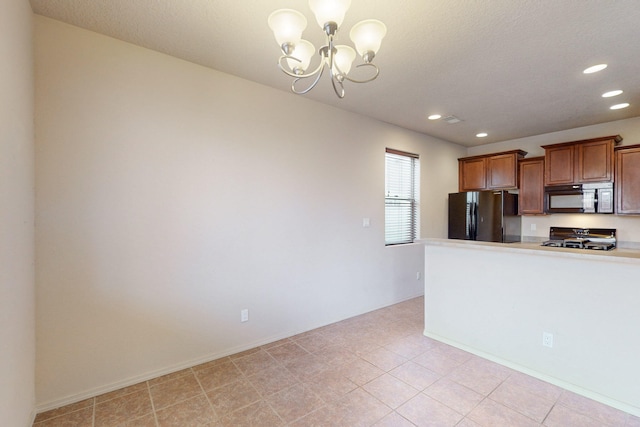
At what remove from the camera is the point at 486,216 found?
4539 millimetres

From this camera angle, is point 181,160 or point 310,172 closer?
point 181,160

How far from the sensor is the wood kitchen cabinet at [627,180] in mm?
3600

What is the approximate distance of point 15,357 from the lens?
1524 millimetres

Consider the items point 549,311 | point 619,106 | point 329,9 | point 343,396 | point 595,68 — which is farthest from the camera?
point 619,106

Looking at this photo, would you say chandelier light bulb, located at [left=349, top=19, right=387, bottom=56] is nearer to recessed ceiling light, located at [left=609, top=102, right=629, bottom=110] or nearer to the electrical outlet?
the electrical outlet

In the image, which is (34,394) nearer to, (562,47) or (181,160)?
(181,160)

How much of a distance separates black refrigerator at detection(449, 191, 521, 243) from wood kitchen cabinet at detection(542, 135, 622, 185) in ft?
2.18

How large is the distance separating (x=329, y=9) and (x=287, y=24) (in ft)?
0.70

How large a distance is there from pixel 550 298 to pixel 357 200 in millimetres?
2202

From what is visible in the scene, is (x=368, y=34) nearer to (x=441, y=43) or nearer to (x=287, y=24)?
(x=287, y=24)

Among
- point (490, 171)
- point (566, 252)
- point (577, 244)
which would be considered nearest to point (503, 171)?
point (490, 171)

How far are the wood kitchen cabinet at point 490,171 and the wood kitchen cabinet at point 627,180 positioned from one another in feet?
3.90

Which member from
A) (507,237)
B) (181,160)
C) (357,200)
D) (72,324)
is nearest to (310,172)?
(357,200)

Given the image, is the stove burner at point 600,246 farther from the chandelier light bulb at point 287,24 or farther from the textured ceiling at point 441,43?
the chandelier light bulb at point 287,24
